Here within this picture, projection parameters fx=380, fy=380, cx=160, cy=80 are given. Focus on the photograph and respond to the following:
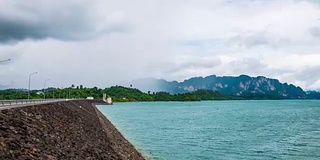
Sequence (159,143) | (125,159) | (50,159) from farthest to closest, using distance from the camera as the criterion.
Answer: (159,143) → (125,159) → (50,159)

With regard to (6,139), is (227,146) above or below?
below

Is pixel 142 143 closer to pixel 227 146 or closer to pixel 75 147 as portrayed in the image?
pixel 227 146

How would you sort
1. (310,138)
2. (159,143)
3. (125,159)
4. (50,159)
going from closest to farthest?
(50,159) → (125,159) → (159,143) → (310,138)

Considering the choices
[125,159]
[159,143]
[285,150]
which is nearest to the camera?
[125,159]

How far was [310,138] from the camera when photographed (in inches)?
2116

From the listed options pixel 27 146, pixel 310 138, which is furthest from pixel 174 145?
pixel 27 146

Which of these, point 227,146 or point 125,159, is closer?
point 125,159

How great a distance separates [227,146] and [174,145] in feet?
20.9

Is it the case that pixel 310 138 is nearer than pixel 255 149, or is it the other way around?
pixel 255 149

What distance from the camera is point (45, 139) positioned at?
25.5 metres

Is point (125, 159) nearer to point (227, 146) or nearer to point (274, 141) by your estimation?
point (227, 146)

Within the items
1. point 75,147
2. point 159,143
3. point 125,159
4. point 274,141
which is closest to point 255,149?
point 274,141

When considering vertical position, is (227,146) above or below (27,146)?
below

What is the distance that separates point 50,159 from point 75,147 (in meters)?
7.22
